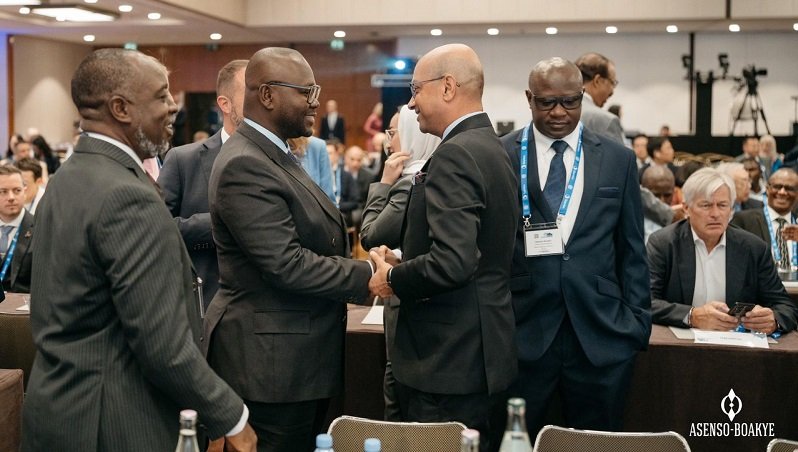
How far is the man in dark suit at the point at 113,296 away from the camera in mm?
1714

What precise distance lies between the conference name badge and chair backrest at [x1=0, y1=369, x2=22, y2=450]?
5.66 feet

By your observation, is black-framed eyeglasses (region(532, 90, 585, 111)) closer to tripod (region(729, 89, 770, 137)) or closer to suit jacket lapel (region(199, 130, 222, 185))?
suit jacket lapel (region(199, 130, 222, 185))

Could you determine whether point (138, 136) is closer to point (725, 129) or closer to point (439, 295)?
point (439, 295)

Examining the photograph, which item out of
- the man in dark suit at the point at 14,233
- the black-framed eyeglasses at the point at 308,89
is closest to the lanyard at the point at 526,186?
the black-framed eyeglasses at the point at 308,89

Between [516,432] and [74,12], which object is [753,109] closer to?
[74,12]

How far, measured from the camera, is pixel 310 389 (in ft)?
7.86

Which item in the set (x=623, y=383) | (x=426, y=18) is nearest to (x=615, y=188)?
(x=623, y=383)

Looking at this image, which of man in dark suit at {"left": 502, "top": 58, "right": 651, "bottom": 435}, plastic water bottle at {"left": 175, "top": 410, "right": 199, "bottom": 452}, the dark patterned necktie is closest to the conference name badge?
man in dark suit at {"left": 502, "top": 58, "right": 651, "bottom": 435}

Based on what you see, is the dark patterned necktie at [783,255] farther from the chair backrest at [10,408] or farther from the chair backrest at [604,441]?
the chair backrest at [10,408]

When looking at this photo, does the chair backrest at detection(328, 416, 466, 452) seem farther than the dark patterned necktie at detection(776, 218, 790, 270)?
No

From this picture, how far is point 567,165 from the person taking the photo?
9.16 feet

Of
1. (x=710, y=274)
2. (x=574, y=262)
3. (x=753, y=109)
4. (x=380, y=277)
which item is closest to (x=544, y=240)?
(x=574, y=262)

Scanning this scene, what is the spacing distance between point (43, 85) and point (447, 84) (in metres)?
17.1

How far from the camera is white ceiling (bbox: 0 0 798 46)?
13.7 meters
